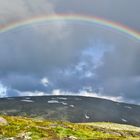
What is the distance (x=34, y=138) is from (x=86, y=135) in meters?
12.3

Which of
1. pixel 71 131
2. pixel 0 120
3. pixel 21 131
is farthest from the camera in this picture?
pixel 0 120

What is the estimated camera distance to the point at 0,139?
3784 cm

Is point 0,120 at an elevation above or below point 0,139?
above

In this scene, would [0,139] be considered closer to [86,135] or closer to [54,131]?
[54,131]

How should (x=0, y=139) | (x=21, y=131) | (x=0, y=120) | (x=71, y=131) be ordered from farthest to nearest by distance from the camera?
(x=0, y=120) → (x=71, y=131) → (x=21, y=131) → (x=0, y=139)

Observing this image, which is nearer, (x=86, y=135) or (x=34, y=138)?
(x=34, y=138)

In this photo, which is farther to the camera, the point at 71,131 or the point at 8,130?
the point at 71,131

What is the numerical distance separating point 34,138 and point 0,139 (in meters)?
3.88

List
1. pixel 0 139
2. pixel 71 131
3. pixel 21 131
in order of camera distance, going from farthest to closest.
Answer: pixel 71 131 < pixel 21 131 < pixel 0 139

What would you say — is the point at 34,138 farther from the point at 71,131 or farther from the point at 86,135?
the point at 86,135

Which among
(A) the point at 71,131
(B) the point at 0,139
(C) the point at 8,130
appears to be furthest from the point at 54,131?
(B) the point at 0,139

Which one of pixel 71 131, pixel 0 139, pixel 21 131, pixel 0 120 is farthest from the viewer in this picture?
pixel 0 120

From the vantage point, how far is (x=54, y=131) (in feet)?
146

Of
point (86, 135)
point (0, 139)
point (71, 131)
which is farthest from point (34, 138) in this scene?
point (86, 135)
